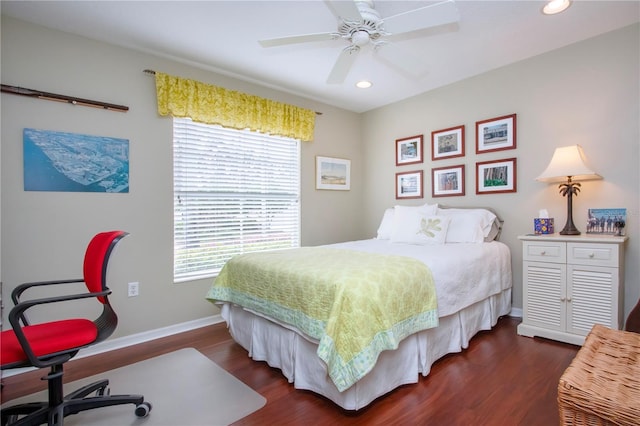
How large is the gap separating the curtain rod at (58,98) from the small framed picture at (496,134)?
3.42 m

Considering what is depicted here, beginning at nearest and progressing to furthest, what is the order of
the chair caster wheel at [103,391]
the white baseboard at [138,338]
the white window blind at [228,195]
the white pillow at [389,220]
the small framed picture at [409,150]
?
the chair caster wheel at [103,391] < the white baseboard at [138,338] < the white window blind at [228,195] < the white pillow at [389,220] < the small framed picture at [409,150]

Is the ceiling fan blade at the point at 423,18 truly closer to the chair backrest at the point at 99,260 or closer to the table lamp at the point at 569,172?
the table lamp at the point at 569,172

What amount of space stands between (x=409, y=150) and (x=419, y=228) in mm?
1287

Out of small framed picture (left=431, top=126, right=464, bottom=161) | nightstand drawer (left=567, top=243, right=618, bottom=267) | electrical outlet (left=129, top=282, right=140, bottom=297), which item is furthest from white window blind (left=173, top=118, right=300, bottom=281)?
nightstand drawer (left=567, top=243, right=618, bottom=267)

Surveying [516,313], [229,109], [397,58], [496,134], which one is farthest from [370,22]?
[516,313]

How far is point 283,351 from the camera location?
2.09 m

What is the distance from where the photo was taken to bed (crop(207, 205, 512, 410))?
1.63 metres

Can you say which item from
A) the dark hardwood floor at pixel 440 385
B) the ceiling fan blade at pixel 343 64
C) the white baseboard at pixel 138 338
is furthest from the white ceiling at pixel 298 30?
the white baseboard at pixel 138 338

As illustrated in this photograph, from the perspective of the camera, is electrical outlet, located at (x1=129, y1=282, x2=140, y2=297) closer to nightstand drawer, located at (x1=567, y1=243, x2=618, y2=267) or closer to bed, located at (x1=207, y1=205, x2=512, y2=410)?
bed, located at (x1=207, y1=205, x2=512, y2=410)

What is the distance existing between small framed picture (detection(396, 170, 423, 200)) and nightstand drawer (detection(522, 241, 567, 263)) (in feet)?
4.72

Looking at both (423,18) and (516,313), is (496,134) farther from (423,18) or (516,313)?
(423,18)

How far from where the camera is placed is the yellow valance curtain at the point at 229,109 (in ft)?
9.41

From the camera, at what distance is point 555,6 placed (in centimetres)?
222

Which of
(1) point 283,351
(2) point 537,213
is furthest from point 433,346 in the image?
(2) point 537,213
